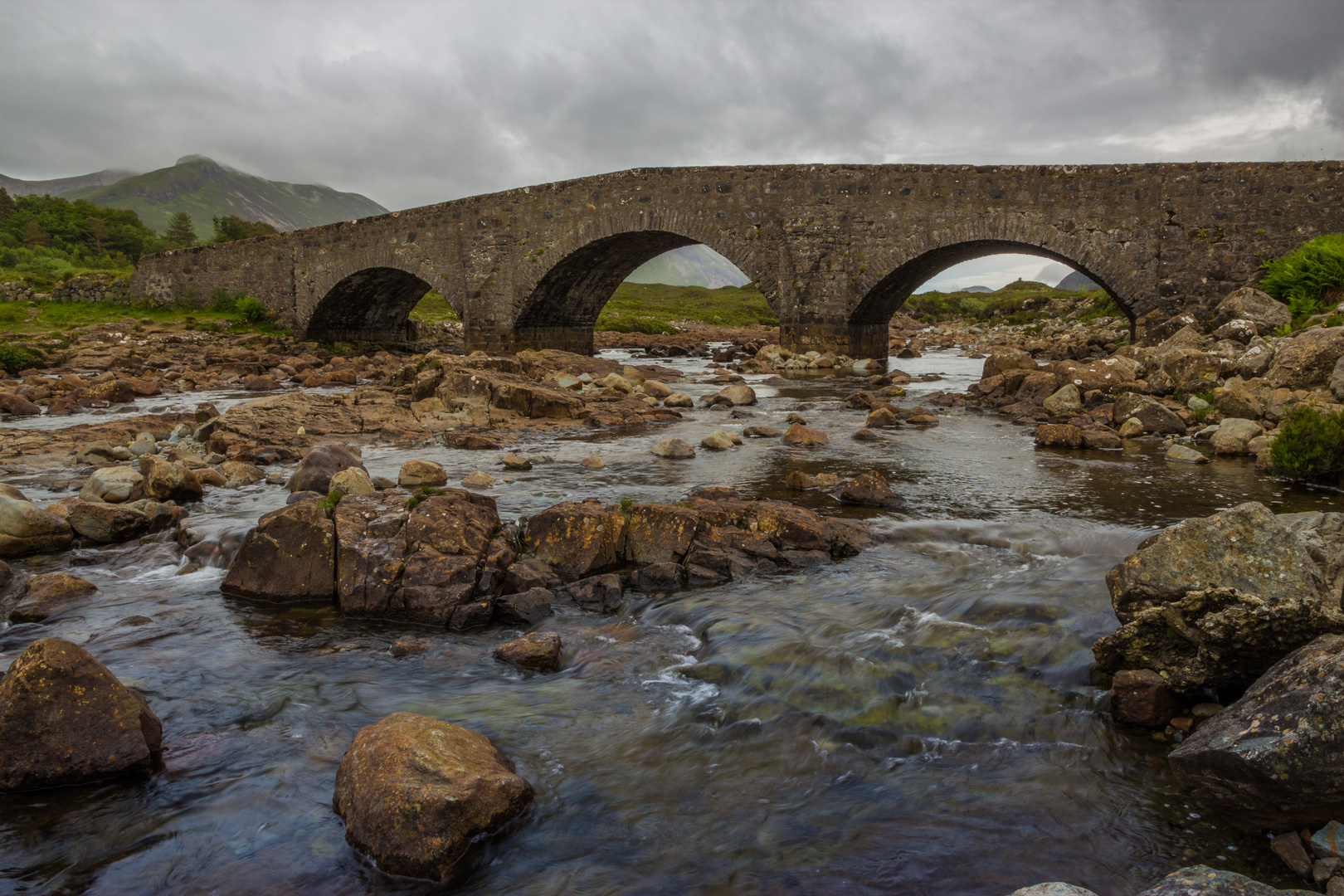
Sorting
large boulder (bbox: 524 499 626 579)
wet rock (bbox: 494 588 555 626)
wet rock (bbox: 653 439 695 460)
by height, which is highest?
wet rock (bbox: 653 439 695 460)

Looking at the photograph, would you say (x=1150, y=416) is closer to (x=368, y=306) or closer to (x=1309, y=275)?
(x=1309, y=275)

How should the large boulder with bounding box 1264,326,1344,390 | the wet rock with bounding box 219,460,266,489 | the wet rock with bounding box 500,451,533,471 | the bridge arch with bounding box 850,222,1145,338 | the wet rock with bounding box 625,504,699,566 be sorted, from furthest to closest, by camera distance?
the bridge arch with bounding box 850,222,1145,338, the large boulder with bounding box 1264,326,1344,390, the wet rock with bounding box 500,451,533,471, the wet rock with bounding box 219,460,266,489, the wet rock with bounding box 625,504,699,566

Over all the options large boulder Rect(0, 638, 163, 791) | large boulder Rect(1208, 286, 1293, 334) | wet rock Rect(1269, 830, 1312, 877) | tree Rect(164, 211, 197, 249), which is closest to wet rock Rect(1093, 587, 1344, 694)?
wet rock Rect(1269, 830, 1312, 877)

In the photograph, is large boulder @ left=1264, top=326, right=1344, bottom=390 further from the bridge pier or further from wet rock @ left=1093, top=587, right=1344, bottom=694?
the bridge pier

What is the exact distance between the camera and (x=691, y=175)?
71.7ft

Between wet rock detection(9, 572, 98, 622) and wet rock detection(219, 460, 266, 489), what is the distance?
125 inches

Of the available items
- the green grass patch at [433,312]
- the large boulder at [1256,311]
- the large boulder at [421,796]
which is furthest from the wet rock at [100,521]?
the green grass patch at [433,312]

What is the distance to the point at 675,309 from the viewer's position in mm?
61656

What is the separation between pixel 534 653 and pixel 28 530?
5.32m

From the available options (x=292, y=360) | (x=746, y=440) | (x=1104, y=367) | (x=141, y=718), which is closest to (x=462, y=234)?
(x=292, y=360)

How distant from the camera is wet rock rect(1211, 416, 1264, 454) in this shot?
1016 cm

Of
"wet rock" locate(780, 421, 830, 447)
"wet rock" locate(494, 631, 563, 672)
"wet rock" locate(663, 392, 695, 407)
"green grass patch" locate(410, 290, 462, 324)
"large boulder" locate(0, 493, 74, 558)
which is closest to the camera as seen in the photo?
"wet rock" locate(494, 631, 563, 672)

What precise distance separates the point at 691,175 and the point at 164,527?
682 inches

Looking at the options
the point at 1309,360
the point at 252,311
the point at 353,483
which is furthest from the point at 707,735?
the point at 252,311
